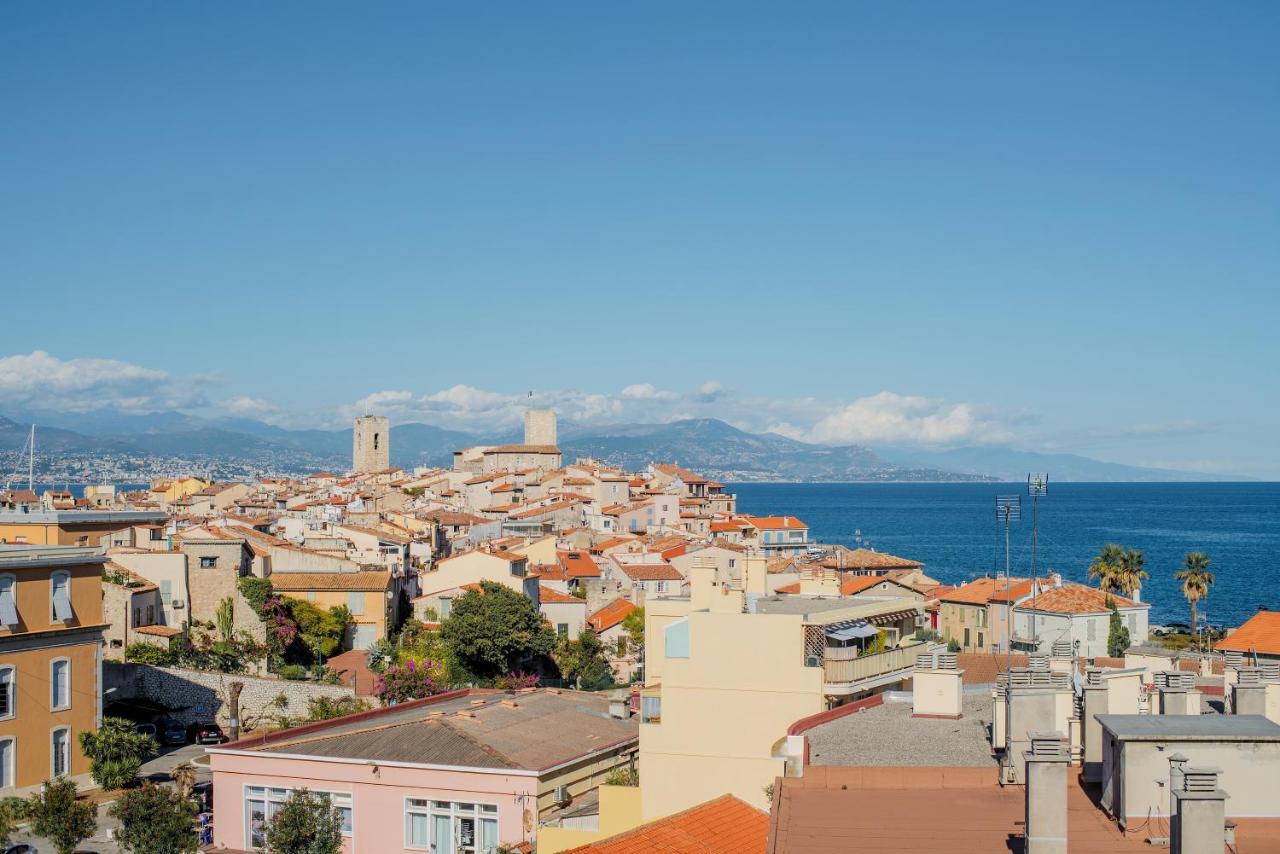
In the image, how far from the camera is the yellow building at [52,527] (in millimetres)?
38188

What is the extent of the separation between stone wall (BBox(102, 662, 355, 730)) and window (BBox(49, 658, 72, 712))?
21.9ft

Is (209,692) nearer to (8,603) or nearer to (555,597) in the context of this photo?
(8,603)

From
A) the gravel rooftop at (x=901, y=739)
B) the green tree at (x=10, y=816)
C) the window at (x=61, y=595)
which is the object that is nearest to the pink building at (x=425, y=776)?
the green tree at (x=10, y=816)

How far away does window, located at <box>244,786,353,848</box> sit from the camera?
21.3 metres

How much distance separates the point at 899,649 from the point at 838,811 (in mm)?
8929

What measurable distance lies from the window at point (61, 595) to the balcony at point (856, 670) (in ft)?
63.4

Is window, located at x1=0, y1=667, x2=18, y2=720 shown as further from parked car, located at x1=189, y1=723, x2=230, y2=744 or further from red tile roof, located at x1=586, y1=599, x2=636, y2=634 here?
red tile roof, located at x1=586, y1=599, x2=636, y2=634

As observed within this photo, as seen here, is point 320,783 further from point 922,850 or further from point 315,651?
point 315,651

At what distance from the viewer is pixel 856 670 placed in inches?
776

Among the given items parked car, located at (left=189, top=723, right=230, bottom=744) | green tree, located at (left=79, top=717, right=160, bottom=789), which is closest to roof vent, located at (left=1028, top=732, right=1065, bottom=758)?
green tree, located at (left=79, top=717, right=160, bottom=789)

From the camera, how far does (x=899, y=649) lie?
70.8ft

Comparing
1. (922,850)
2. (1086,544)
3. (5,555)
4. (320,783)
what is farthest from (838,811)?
(1086,544)

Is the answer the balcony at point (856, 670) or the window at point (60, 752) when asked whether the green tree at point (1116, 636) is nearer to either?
the balcony at point (856, 670)

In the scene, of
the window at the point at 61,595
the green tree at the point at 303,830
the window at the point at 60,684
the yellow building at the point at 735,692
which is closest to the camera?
the yellow building at the point at 735,692
